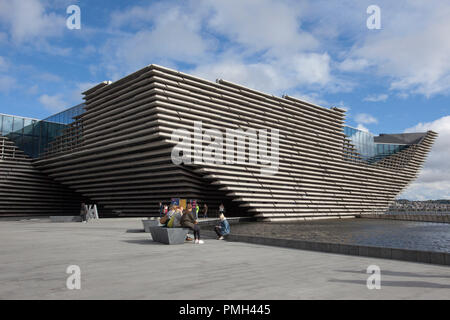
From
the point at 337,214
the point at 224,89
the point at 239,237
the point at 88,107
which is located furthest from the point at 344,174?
the point at 239,237

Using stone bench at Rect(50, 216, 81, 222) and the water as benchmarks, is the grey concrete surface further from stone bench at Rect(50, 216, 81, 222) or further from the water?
stone bench at Rect(50, 216, 81, 222)

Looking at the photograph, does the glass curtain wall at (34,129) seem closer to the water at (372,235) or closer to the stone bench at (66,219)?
the stone bench at (66,219)

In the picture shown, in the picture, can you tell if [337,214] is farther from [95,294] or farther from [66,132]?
[95,294]

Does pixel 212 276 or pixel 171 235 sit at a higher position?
pixel 171 235

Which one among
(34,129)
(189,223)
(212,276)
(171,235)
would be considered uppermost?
(34,129)

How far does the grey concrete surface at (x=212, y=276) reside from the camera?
466 cm

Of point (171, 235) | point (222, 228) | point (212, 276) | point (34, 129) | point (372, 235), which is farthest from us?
point (34, 129)

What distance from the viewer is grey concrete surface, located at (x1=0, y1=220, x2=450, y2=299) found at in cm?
466

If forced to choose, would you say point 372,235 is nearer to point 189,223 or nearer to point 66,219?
point 189,223

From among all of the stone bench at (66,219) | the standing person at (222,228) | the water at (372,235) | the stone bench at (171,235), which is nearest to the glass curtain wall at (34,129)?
the stone bench at (66,219)

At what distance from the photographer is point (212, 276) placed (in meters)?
5.77

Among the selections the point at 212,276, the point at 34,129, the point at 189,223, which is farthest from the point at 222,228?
the point at 34,129

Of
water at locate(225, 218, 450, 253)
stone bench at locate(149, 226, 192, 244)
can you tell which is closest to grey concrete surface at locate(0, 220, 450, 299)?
stone bench at locate(149, 226, 192, 244)

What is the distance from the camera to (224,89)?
29.1 m
